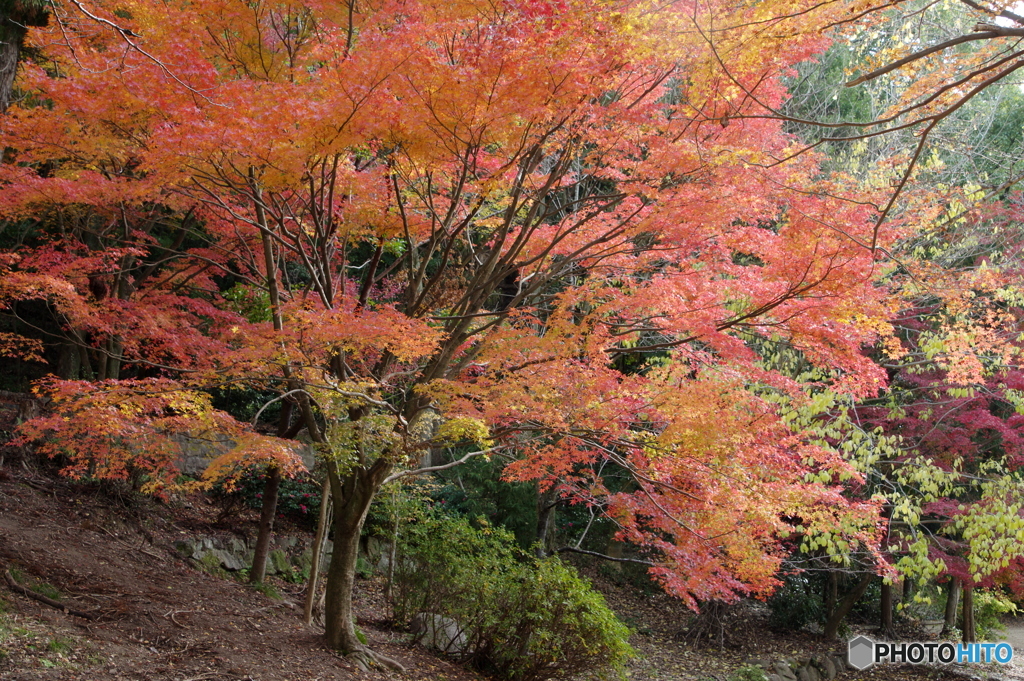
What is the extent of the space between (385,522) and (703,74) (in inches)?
340

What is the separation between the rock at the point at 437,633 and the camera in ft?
28.6

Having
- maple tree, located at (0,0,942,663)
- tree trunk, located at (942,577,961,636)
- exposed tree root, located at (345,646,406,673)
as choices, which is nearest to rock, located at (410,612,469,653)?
exposed tree root, located at (345,646,406,673)

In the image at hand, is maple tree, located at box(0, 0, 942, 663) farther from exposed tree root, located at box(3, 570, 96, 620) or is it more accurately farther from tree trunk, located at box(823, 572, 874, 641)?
tree trunk, located at box(823, 572, 874, 641)

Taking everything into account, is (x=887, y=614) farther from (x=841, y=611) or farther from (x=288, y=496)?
(x=288, y=496)

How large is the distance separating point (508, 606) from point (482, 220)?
14.4ft

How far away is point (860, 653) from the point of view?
491 inches

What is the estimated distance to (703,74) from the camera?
5812 millimetres

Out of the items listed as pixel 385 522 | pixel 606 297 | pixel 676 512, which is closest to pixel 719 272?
pixel 606 297

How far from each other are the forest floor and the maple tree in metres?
1.03

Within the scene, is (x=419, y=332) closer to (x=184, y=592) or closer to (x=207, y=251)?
(x=184, y=592)

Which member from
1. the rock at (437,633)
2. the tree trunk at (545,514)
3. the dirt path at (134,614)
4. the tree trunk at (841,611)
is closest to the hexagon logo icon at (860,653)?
the tree trunk at (841,611)

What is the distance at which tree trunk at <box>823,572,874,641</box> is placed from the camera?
40.4 ft

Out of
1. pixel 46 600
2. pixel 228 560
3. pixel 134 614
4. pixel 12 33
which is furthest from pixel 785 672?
pixel 12 33

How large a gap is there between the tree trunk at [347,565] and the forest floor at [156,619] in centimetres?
20
